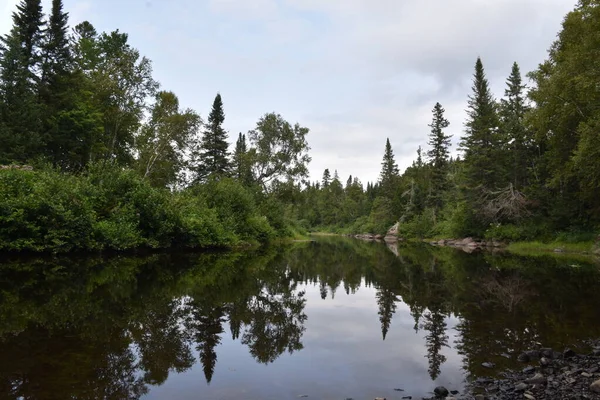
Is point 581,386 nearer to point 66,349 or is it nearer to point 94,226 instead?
point 66,349

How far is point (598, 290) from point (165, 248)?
65.5 ft

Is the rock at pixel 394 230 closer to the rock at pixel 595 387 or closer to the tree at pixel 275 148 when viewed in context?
the tree at pixel 275 148

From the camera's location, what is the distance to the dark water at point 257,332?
4750 mm

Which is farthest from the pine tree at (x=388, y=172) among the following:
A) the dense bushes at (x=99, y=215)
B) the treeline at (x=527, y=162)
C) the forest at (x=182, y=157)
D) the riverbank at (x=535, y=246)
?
the dense bushes at (x=99, y=215)

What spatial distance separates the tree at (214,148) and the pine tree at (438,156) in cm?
2998

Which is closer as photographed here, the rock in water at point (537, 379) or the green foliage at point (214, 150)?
the rock in water at point (537, 379)

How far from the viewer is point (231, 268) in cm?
1599

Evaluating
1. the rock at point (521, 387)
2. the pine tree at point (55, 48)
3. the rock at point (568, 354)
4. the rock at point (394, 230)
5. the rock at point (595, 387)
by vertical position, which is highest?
the pine tree at point (55, 48)

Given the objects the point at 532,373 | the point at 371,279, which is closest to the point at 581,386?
the point at 532,373

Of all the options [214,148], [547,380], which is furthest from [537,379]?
[214,148]

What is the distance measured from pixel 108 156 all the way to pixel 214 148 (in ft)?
47.7

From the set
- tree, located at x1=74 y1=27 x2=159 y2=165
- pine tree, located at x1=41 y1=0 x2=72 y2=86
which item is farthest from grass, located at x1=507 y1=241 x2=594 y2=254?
pine tree, located at x1=41 y1=0 x2=72 y2=86

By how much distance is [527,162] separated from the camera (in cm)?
3694

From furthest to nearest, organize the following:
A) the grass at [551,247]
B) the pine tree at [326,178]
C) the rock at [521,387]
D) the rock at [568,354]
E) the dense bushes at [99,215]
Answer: the pine tree at [326,178] < the grass at [551,247] < the dense bushes at [99,215] < the rock at [568,354] < the rock at [521,387]
